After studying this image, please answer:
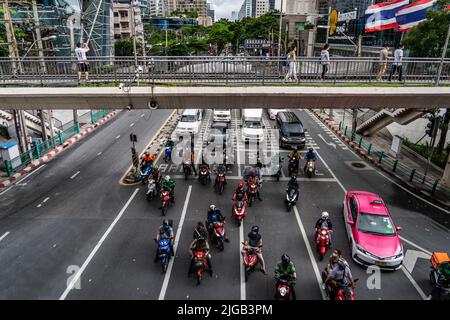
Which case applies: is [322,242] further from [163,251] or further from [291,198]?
[163,251]

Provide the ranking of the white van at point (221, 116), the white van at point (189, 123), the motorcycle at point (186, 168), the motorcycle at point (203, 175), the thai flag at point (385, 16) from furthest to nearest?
1. the white van at point (221, 116)
2. the thai flag at point (385, 16)
3. the white van at point (189, 123)
4. the motorcycle at point (186, 168)
5. the motorcycle at point (203, 175)

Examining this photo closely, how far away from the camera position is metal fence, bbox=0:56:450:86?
1383cm

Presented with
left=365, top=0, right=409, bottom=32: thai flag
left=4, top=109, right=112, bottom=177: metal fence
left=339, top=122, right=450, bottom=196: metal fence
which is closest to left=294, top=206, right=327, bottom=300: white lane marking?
left=339, top=122, right=450, bottom=196: metal fence

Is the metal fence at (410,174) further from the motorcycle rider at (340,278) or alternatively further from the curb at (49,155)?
the curb at (49,155)

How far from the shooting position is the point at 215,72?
46.5ft

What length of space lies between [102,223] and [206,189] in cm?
513

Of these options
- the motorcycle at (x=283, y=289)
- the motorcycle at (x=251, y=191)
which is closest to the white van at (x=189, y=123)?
the motorcycle at (x=251, y=191)

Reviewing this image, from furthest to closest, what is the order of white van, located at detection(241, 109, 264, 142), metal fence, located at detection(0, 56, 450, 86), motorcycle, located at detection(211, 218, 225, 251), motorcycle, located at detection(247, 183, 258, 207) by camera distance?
1. white van, located at detection(241, 109, 264, 142)
2. motorcycle, located at detection(247, 183, 258, 207)
3. metal fence, located at detection(0, 56, 450, 86)
4. motorcycle, located at detection(211, 218, 225, 251)

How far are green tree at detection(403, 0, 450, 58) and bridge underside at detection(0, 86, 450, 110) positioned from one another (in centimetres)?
699

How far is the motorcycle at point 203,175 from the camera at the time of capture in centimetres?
1580

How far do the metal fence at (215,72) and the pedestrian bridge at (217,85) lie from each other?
0.13ft

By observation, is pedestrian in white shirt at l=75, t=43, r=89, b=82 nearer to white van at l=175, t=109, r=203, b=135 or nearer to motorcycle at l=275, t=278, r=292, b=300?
white van at l=175, t=109, r=203, b=135

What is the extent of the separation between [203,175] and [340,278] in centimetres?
896

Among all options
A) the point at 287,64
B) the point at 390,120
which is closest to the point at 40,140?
the point at 287,64
